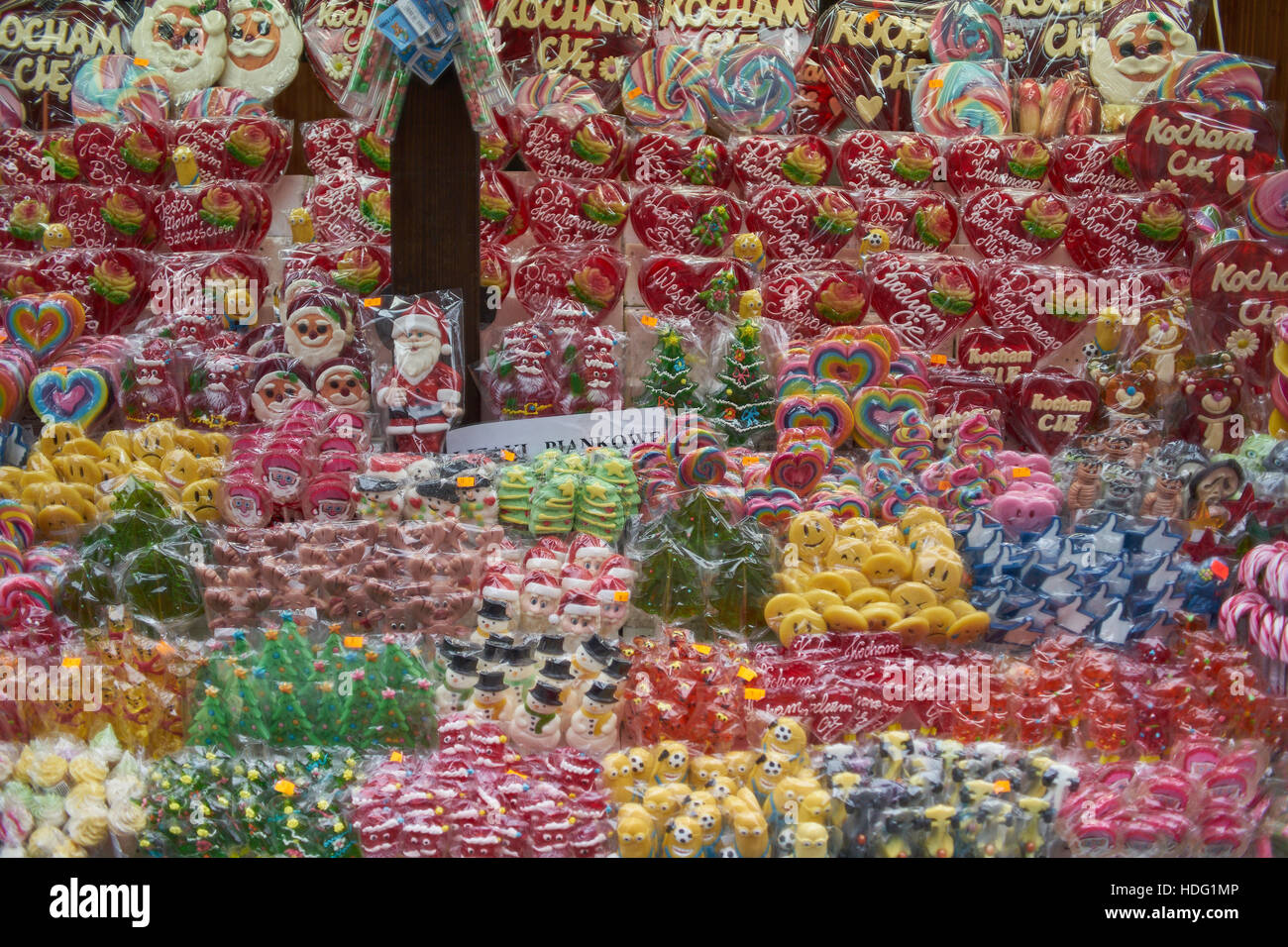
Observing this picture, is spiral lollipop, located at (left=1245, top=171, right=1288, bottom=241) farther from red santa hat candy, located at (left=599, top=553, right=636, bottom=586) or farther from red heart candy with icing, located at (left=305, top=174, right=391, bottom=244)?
red heart candy with icing, located at (left=305, top=174, right=391, bottom=244)

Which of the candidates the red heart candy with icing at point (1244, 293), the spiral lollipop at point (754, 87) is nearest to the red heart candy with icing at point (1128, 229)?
the red heart candy with icing at point (1244, 293)

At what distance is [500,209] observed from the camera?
13.0ft

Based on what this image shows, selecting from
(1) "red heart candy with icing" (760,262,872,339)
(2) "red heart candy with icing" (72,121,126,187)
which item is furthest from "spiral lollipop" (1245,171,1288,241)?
(2) "red heart candy with icing" (72,121,126,187)

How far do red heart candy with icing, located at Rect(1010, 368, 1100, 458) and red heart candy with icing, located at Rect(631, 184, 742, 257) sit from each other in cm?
104

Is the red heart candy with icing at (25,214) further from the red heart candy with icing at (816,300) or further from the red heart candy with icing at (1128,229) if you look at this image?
the red heart candy with icing at (1128,229)

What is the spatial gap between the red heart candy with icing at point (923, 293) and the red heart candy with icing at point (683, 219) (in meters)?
0.49

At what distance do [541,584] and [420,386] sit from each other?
915 mm

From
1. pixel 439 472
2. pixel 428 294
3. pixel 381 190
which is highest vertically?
pixel 381 190

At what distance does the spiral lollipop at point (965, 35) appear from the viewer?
4.41m

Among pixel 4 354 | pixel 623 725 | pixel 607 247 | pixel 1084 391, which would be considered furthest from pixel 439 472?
pixel 1084 391
